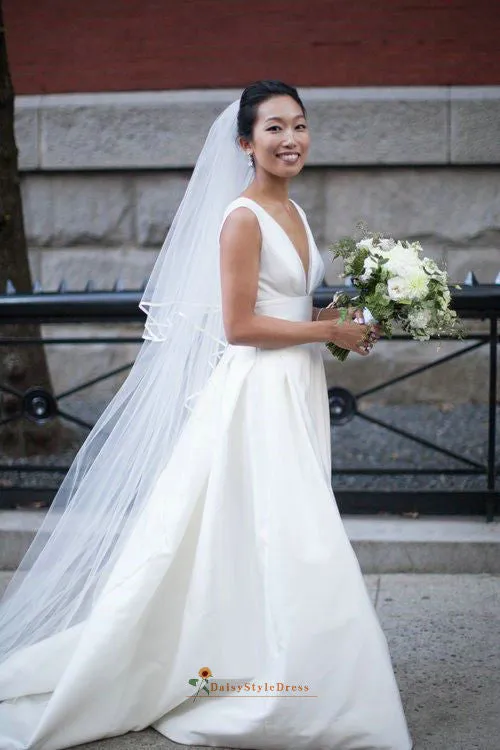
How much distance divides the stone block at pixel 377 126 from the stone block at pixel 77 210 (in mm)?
1556

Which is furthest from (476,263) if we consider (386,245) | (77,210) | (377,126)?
(386,245)

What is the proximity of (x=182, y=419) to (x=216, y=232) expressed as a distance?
68cm

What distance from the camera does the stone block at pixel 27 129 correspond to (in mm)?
8609

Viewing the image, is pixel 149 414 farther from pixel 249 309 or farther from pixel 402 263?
pixel 402 263

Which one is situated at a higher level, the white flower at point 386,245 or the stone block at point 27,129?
the stone block at point 27,129

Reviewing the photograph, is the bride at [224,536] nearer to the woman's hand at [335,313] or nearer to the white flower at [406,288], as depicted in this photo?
the woman's hand at [335,313]

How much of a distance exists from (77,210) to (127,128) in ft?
2.52

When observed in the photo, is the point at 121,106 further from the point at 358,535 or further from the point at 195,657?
the point at 195,657

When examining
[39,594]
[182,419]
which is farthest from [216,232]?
[39,594]

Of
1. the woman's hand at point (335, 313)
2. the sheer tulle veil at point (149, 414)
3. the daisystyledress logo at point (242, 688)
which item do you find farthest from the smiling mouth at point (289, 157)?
the daisystyledress logo at point (242, 688)

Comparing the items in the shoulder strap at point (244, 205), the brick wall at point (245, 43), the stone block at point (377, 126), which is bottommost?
the shoulder strap at point (244, 205)

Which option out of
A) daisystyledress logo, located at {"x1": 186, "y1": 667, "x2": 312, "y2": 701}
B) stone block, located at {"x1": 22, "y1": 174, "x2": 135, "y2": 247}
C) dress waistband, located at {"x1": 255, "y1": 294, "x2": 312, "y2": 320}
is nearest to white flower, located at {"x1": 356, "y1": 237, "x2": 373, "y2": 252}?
Answer: dress waistband, located at {"x1": 255, "y1": 294, "x2": 312, "y2": 320}

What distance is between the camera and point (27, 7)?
8.68 metres

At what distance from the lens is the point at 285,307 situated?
373 cm
